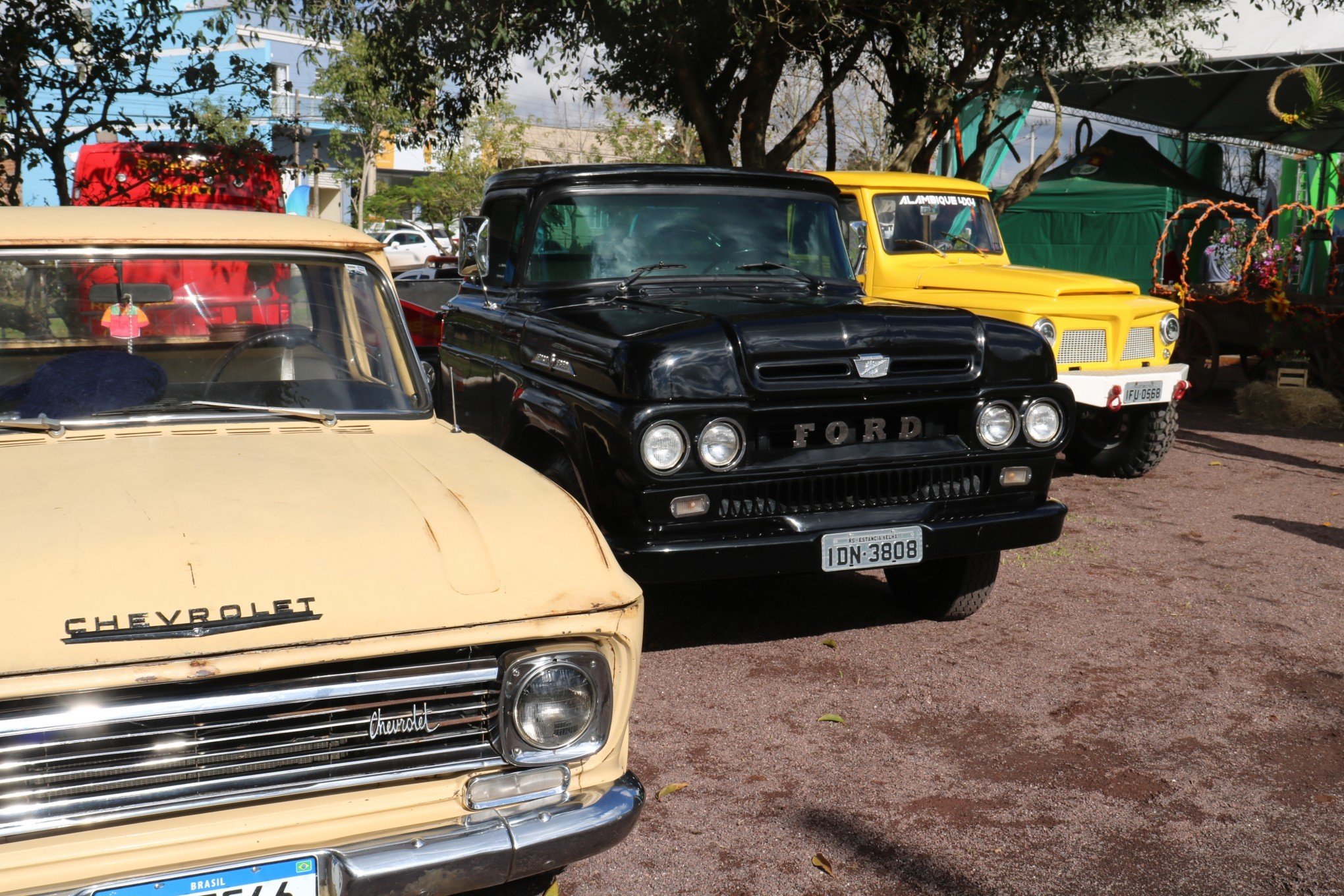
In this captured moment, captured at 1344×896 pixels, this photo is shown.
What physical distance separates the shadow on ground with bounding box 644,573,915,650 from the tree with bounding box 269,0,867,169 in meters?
5.78

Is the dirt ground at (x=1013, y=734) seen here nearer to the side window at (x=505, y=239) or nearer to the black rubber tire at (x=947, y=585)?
the black rubber tire at (x=947, y=585)

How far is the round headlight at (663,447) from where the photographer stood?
4102mm

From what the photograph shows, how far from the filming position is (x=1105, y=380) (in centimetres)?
784

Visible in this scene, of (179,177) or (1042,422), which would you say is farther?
(179,177)

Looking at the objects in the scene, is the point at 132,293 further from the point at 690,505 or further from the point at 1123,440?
the point at 1123,440

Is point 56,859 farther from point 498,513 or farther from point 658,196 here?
point 658,196

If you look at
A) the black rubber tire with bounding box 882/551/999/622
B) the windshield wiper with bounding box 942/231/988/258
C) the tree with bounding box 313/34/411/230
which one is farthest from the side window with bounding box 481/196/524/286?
the tree with bounding box 313/34/411/230

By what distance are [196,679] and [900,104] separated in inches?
486

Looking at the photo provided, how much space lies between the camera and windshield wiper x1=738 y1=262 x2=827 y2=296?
5.54 metres

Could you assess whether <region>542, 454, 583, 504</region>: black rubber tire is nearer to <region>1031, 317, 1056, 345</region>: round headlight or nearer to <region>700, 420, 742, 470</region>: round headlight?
<region>700, 420, 742, 470</region>: round headlight

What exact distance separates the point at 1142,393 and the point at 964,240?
1.63m

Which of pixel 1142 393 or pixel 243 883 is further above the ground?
pixel 1142 393

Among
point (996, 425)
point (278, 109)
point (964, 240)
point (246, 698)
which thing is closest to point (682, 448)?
point (996, 425)

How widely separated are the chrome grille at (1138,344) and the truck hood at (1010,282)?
34 cm
